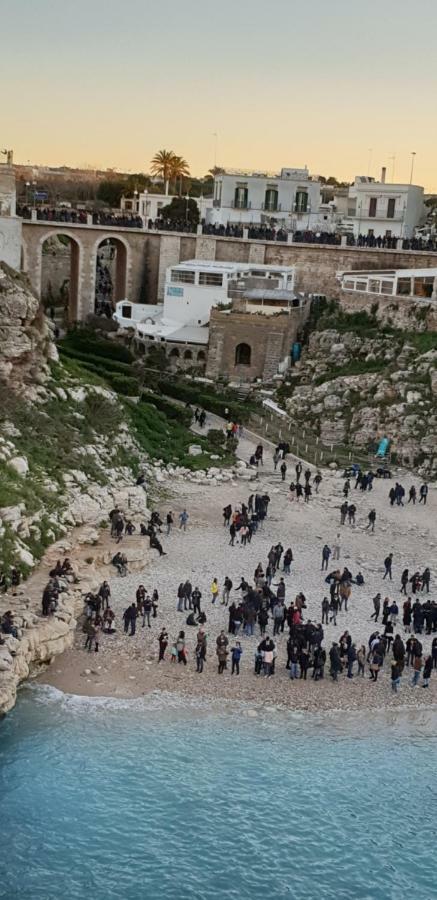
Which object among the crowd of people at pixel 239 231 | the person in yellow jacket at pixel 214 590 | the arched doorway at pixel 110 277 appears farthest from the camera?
the arched doorway at pixel 110 277

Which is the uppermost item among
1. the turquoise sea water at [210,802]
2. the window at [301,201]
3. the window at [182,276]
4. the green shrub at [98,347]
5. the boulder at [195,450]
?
the window at [301,201]

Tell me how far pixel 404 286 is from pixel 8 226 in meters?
22.2

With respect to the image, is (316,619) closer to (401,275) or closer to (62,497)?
(62,497)

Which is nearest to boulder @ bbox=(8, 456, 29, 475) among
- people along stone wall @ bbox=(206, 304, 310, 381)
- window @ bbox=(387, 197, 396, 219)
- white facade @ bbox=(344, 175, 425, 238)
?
people along stone wall @ bbox=(206, 304, 310, 381)

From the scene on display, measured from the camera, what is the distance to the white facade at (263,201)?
69500 mm

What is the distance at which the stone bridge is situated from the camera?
6106 centimetres

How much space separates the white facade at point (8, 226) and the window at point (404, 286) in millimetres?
21158

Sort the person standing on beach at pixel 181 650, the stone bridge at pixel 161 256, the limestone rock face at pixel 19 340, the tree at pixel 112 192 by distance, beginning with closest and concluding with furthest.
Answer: the person standing on beach at pixel 181 650, the limestone rock face at pixel 19 340, the stone bridge at pixel 161 256, the tree at pixel 112 192

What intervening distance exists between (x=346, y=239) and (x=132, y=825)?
46.5 m

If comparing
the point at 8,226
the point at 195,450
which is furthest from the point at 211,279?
the point at 195,450

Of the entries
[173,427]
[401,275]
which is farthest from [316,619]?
[401,275]

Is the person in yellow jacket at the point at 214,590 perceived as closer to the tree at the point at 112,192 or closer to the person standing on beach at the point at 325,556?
the person standing on beach at the point at 325,556

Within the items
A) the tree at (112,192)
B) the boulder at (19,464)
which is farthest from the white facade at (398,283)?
the tree at (112,192)

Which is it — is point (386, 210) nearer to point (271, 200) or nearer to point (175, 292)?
point (271, 200)
